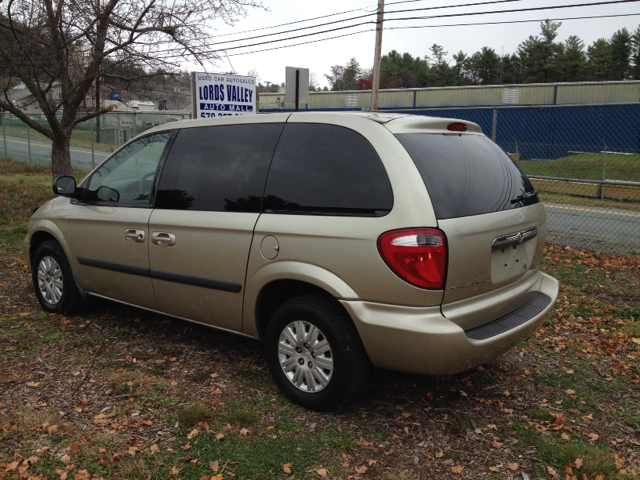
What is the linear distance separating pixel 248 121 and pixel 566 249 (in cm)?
590

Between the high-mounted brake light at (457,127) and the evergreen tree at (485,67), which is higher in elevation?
the evergreen tree at (485,67)

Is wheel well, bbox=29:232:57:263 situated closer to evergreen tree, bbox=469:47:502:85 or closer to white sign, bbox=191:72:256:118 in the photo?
white sign, bbox=191:72:256:118

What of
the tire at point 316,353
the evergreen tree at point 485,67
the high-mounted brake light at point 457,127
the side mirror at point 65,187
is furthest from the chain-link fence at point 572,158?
the evergreen tree at point 485,67

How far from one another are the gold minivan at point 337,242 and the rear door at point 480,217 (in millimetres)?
11

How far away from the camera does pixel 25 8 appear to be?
9.36m

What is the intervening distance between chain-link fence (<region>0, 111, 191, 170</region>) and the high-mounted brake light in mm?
15810

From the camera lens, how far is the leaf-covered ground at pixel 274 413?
118 inches

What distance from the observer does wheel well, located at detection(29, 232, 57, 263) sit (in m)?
5.32

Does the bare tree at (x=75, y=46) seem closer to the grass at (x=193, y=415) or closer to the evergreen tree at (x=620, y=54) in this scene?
the grass at (x=193, y=415)

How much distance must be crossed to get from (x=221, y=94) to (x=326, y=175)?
687 cm

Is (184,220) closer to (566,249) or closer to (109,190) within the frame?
(109,190)

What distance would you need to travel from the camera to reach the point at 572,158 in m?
17.6

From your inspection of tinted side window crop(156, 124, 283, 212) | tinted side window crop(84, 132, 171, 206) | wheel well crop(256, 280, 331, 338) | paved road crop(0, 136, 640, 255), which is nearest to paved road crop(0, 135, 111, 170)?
paved road crop(0, 136, 640, 255)

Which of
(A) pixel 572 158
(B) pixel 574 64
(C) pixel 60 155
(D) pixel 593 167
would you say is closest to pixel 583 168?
(D) pixel 593 167
